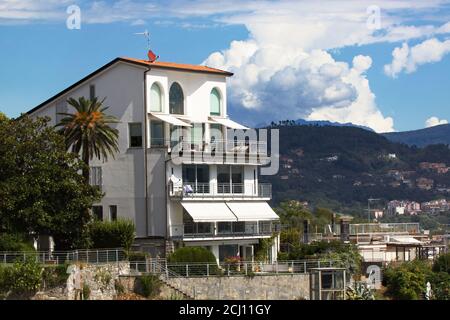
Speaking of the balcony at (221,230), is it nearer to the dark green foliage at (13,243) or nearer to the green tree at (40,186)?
the green tree at (40,186)

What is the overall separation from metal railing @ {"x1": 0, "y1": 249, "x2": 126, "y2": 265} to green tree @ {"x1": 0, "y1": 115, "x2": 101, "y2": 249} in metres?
2.00

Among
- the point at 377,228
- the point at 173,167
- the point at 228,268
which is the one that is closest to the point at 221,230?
the point at 173,167

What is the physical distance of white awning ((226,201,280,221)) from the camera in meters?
80.8

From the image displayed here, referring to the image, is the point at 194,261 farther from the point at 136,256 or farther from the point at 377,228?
the point at 377,228

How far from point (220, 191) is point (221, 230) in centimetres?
263

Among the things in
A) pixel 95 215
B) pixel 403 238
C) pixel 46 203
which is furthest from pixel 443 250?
pixel 46 203

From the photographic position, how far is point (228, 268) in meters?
72.0

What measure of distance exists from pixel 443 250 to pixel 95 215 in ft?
122

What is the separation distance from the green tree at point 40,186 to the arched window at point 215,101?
16418mm

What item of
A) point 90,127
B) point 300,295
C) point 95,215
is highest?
point 90,127
